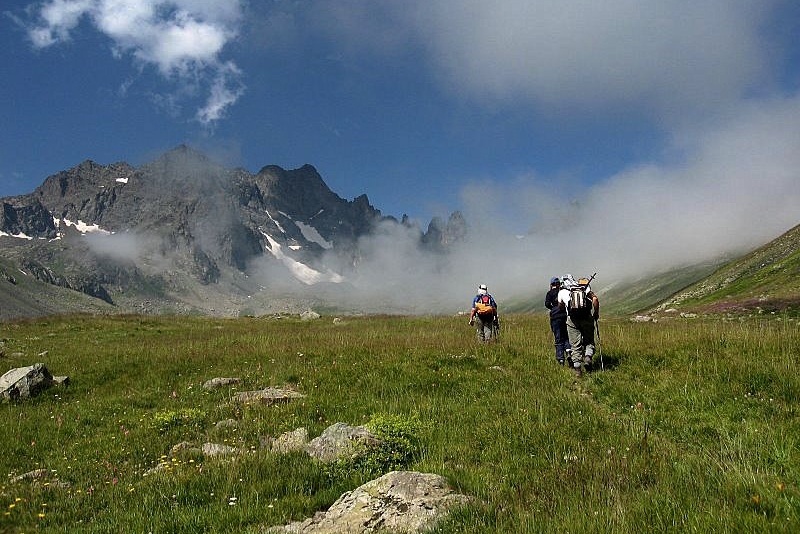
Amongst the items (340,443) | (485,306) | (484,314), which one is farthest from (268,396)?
(485,306)

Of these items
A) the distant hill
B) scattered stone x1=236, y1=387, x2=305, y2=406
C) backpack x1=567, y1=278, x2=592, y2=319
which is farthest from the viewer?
the distant hill

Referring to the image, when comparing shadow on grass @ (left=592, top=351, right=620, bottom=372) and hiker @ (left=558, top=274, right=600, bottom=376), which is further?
hiker @ (left=558, top=274, right=600, bottom=376)

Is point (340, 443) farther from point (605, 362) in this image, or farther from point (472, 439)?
point (605, 362)

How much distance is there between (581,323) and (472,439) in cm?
671

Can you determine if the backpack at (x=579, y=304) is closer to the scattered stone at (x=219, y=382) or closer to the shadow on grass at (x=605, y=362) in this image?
the shadow on grass at (x=605, y=362)

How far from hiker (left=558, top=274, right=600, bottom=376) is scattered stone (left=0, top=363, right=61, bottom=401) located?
16.4 meters

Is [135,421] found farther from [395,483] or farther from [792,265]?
[792,265]

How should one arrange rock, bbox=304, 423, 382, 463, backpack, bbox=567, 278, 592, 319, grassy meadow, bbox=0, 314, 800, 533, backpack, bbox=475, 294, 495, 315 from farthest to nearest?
backpack, bbox=475, 294, 495, 315
backpack, bbox=567, 278, 592, 319
rock, bbox=304, 423, 382, 463
grassy meadow, bbox=0, 314, 800, 533

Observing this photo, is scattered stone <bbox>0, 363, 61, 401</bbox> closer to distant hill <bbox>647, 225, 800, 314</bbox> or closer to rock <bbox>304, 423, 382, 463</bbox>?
rock <bbox>304, 423, 382, 463</bbox>

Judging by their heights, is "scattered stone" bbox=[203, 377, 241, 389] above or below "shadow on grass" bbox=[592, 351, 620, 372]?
above

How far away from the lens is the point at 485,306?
19.8 metres

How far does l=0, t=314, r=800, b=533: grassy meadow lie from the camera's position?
534 cm

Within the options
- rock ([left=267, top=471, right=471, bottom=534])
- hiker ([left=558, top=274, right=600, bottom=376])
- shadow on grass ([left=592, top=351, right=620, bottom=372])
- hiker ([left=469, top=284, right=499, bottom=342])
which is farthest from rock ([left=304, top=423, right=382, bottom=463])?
hiker ([left=469, top=284, right=499, bottom=342])

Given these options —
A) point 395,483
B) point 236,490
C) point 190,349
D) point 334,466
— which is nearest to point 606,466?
point 395,483
